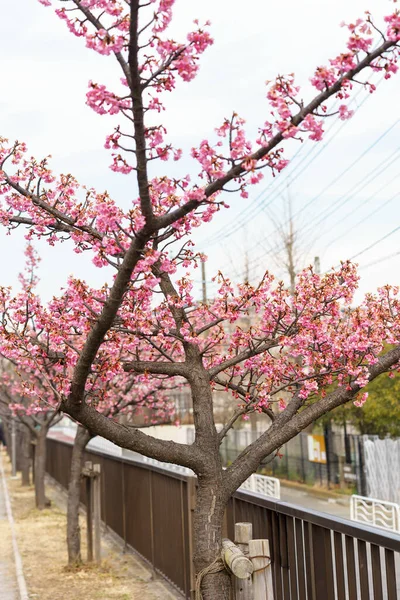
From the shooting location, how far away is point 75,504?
40.3ft

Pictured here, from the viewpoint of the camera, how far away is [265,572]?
212 inches

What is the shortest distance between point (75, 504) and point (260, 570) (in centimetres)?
740

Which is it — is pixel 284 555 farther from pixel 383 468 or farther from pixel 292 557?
pixel 383 468

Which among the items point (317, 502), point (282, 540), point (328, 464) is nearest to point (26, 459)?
point (328, 464)

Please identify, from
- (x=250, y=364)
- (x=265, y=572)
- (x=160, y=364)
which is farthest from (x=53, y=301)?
(x=265, y=572)

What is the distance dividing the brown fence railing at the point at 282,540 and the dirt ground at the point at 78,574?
10.3 inches

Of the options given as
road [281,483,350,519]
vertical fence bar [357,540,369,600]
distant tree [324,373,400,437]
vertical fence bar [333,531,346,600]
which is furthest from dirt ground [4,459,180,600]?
distant tree [324,373,400,437]

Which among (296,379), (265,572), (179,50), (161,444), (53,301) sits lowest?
(265,572)

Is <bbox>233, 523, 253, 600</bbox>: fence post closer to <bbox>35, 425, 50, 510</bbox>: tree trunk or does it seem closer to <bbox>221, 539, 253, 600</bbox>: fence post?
<bbox>221, 539, 253, 600</bbox>: fence post

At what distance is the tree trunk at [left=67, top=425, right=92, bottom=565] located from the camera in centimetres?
1156

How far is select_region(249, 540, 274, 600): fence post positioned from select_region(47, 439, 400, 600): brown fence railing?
0.36 meters

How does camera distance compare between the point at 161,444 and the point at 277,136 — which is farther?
the point at 161,444

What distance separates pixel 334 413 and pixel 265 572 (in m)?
20.4

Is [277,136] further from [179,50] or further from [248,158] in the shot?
[179,50]
